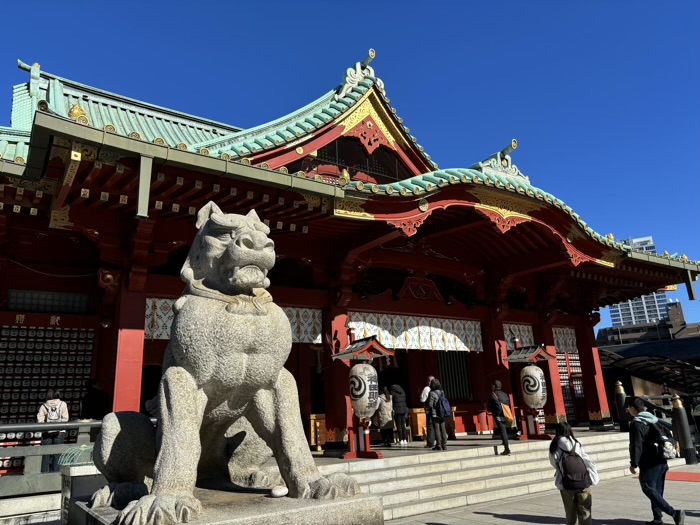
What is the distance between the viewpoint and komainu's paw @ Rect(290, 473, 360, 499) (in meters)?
3.36

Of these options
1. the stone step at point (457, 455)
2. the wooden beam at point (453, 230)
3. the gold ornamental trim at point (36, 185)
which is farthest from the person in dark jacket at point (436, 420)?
the gold ornamental trim at point (36, 185)

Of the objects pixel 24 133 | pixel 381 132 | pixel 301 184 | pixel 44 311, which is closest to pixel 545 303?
pixel 381 132

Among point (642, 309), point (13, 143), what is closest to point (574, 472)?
point (13, 143)

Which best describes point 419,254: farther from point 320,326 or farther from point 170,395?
point 170,395

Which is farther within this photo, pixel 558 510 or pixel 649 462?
pixel 558 510

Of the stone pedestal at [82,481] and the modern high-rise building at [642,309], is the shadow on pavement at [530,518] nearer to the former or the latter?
the stone pedestal at [82,481]

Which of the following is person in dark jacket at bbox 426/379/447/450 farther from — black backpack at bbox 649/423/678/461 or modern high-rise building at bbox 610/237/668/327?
modern high-rise building at bbox 610/237/668/327

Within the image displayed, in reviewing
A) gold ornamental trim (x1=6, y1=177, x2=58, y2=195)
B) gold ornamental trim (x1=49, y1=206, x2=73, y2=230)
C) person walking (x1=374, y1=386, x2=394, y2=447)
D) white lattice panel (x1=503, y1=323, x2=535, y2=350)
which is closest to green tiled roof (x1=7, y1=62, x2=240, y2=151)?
gold ornamental trim (x1=49, y1=206, x2=73, y2=230)

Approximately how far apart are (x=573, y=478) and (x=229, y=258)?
4048 millimetres

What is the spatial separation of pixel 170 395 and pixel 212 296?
29.6 inches

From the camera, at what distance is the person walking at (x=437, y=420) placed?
9.70m

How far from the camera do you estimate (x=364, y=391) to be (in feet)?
28.3

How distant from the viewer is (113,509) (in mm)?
3420

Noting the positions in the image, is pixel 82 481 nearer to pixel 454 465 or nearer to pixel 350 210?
pixel 350 210
